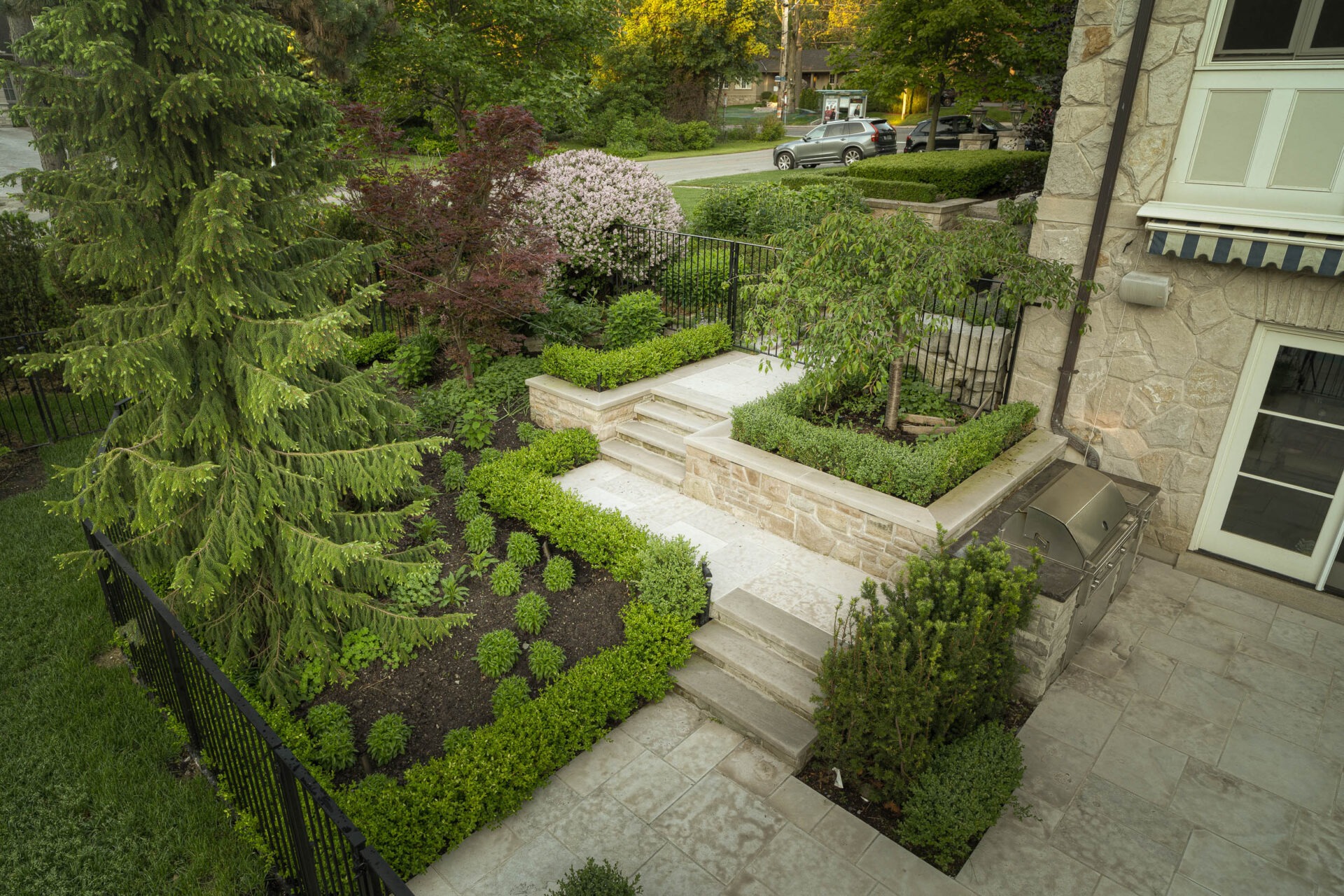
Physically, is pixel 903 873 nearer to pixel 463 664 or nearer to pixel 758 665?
pixel 758 665

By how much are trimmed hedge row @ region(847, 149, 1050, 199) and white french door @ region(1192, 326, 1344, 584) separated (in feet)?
31.1

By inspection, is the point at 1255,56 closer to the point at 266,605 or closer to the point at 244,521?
the point at 244,521

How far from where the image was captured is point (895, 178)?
15398 mm

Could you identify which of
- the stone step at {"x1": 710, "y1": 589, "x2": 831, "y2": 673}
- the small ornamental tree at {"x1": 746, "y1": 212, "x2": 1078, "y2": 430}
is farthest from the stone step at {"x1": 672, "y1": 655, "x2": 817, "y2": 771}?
the small ornamental tree at {"x1": 746, "y1": 212, "x2": 1078, "y2": 430}

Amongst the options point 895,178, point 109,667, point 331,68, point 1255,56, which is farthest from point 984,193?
point 109,667

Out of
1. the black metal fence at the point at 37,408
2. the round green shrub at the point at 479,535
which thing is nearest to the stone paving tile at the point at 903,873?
the round green shrub at the point at 479,535

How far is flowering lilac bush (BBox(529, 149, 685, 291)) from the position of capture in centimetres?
1105

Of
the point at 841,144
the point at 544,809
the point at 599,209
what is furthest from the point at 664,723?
the point at 841,144

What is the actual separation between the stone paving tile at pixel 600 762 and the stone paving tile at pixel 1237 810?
130 inches

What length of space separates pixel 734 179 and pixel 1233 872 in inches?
958

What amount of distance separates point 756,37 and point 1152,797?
40816 mm

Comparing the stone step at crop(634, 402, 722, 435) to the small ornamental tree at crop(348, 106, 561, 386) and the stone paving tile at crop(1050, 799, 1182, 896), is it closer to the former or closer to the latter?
the small ornamental tree at crop(348, 106, 561, 386)

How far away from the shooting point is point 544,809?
454cm

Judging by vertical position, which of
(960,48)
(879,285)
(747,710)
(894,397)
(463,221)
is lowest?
(747,710)
